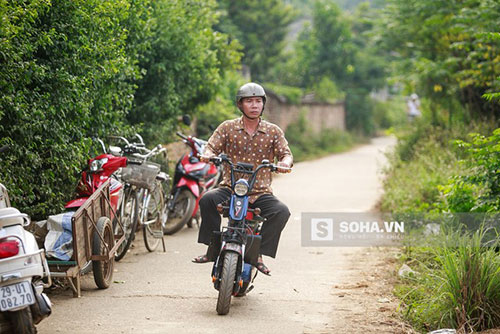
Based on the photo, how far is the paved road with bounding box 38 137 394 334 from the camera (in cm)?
565

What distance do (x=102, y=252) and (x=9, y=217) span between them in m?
1.75

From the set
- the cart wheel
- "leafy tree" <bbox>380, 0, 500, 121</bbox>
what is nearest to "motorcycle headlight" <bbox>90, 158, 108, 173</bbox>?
the cart wheel

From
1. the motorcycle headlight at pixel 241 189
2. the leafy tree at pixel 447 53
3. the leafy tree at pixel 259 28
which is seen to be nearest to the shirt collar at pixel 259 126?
the motorcycle headlight at pixel 241 189

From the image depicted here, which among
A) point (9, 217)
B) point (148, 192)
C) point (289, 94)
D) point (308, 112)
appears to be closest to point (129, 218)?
point (148, 192)

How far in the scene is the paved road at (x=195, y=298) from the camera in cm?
565

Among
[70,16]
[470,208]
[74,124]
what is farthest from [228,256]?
[470,208]

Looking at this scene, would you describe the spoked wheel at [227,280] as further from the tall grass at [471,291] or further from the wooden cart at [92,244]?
the tall grass at [471,291]

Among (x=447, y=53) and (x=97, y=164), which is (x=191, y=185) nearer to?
(x=97, y=164)

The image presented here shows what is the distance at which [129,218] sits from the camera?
8234 millimetres

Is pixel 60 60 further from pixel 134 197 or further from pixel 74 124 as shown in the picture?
pixel 134 197

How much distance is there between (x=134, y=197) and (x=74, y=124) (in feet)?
5.00

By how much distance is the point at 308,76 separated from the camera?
36875 mm

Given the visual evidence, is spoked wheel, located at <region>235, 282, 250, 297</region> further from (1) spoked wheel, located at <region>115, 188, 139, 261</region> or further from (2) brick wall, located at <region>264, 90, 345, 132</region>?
(2) brick wall, located at <region>264, 90, 345, 132</region>

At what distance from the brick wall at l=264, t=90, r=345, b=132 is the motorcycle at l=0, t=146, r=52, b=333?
63.5ft
